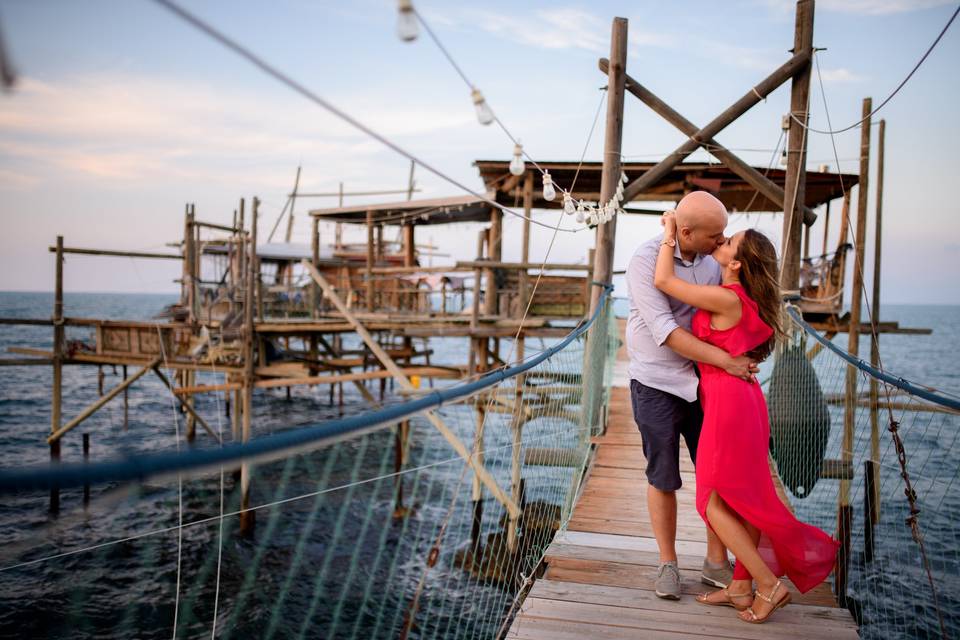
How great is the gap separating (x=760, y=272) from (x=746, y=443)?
2.15 ft

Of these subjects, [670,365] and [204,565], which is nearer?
[670,365]

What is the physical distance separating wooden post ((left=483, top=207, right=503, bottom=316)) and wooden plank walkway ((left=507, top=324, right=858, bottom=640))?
7.20m

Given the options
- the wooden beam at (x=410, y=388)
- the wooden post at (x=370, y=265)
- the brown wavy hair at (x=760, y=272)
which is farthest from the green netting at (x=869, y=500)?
the wooden post at (x=370, y=265)

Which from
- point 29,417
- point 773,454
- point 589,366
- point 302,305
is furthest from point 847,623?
point 29,417

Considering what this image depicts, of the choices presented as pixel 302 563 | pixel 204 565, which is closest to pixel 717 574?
pixel 302 563

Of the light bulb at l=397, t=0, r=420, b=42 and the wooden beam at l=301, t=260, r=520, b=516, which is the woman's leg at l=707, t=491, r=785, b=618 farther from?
the wooden beam at l=301, t=260, r=520, b=516

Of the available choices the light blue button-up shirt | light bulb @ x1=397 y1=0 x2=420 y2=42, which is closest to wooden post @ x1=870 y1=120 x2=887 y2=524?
the light blue button-up shirt

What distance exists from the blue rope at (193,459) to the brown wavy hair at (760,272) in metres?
1.37

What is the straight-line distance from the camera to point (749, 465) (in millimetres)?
2555

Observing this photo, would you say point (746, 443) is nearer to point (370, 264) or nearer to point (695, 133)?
point (695, 133)

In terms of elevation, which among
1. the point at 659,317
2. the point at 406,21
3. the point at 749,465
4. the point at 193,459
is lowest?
the point at 749,465

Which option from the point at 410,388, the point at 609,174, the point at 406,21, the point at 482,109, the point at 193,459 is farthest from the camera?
the point at 410,388

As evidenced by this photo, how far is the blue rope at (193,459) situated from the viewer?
92 cm

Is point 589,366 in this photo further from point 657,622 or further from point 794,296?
point 657,622
